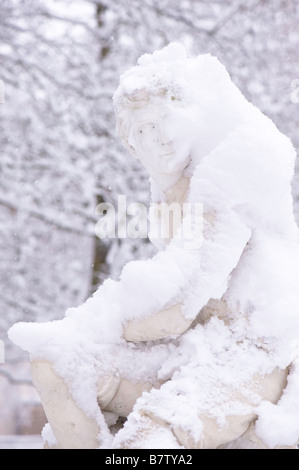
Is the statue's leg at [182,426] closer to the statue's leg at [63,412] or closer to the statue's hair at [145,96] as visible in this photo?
the statue's leg at [63,412]

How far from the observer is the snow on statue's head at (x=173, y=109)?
1705 mm

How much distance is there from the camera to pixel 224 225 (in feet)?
5.24

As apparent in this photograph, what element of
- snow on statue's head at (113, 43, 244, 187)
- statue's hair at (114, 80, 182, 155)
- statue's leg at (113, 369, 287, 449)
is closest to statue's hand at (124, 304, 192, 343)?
statue's leg at (113, 369, 287, 449)

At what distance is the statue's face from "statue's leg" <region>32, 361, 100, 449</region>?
2.10ft

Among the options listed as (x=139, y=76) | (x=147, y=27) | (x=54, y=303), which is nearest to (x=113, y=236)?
(x=54, y=303)

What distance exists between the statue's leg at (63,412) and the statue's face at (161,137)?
641 millimetres

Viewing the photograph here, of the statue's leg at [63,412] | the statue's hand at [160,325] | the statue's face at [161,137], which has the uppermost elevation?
the statue's face at [161,137]

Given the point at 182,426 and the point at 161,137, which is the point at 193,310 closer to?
the point at 182,426

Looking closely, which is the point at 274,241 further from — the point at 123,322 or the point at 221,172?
the point at 123,322

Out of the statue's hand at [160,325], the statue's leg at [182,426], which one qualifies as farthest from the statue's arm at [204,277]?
the statue's leg at [182,426]

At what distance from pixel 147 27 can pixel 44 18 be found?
1.00 meters

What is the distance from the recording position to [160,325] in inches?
60.7

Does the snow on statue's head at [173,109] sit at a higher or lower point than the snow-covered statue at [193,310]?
higher

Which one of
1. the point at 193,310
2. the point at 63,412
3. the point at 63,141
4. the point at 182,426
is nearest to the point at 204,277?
the point at 193,310
